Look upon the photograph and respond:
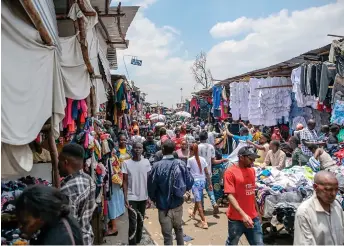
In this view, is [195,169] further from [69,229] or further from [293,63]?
[293,63]

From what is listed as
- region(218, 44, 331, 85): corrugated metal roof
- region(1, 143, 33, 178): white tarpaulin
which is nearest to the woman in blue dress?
region(1, 143, 33, 178): white tarpaulin

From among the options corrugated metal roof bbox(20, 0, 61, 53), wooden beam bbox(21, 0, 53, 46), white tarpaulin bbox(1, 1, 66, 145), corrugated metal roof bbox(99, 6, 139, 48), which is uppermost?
corrugated metal roof bbox(99, 6, 139, 48)

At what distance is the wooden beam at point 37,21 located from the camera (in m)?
2.98

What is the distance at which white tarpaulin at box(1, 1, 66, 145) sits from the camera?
2695 millimetres

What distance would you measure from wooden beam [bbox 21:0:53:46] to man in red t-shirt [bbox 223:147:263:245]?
2.77 meters

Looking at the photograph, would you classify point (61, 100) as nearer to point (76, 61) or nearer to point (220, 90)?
point (76, 61)

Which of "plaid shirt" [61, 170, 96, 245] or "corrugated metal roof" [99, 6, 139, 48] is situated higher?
"corrugated metal roof" [99, 6, 139, 48]

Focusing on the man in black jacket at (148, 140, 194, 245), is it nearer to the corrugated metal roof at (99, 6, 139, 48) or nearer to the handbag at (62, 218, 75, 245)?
the handbag at (62, 218, 75, 245)

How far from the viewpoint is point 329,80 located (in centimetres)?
911

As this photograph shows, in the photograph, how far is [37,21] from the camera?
328cm

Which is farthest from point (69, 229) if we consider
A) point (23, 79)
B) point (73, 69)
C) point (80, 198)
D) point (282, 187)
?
point (282, 187)

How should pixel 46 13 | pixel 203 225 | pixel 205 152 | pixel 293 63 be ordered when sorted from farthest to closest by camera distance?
pixel 293 63 < pixel 205 152 < pixel 203 225 < pixel 46 13

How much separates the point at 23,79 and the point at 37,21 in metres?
0.69

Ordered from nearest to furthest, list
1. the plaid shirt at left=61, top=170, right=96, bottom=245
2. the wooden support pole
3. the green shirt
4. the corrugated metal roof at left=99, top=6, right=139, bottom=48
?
the plaid shirt at left=61, top=170, right=96, bottom=245 → the wooden support pole → the green shirt → the corrugated metal roof at left=99, top=6, right=139, bottom=48
